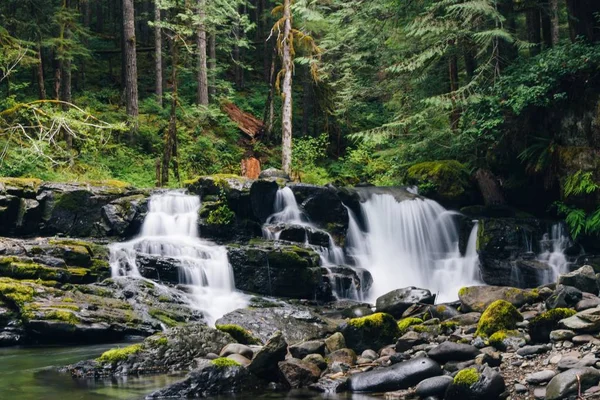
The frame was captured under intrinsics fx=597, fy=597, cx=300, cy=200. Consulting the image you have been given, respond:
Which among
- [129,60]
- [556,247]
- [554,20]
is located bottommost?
[556,247]

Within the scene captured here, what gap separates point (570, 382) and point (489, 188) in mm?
13112

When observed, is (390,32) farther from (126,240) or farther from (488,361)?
(488,361)

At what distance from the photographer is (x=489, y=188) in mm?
18844

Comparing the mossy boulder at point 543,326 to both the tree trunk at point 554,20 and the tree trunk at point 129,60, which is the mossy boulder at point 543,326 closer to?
the tree trunk at point 554,20

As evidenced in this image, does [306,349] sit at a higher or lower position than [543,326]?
lower

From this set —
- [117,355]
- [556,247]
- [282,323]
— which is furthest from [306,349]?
[556,247]

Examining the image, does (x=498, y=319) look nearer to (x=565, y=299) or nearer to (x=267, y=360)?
(x=565, y=299)

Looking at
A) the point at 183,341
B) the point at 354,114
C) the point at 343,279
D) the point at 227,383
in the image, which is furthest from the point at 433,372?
the point at 354,114

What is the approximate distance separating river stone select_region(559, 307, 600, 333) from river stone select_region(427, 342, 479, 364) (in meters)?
1.27

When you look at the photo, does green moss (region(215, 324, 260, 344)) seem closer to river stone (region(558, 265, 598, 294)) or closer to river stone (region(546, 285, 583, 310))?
river stone (region(546, 285, 583, 310))

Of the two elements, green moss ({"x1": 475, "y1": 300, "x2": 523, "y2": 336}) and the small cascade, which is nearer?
green moss ({"x1": 475, "y1": 300, "x2": 523, "y2": 336})

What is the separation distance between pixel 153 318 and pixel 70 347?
179cm

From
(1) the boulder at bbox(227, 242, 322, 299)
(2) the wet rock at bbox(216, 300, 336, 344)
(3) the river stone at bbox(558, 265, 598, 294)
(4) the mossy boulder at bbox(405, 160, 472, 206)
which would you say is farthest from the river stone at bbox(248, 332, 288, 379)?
(4) the mossy boulder at bbox(405, 160, 472, 206)

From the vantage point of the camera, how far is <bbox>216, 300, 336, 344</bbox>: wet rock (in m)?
11.1
